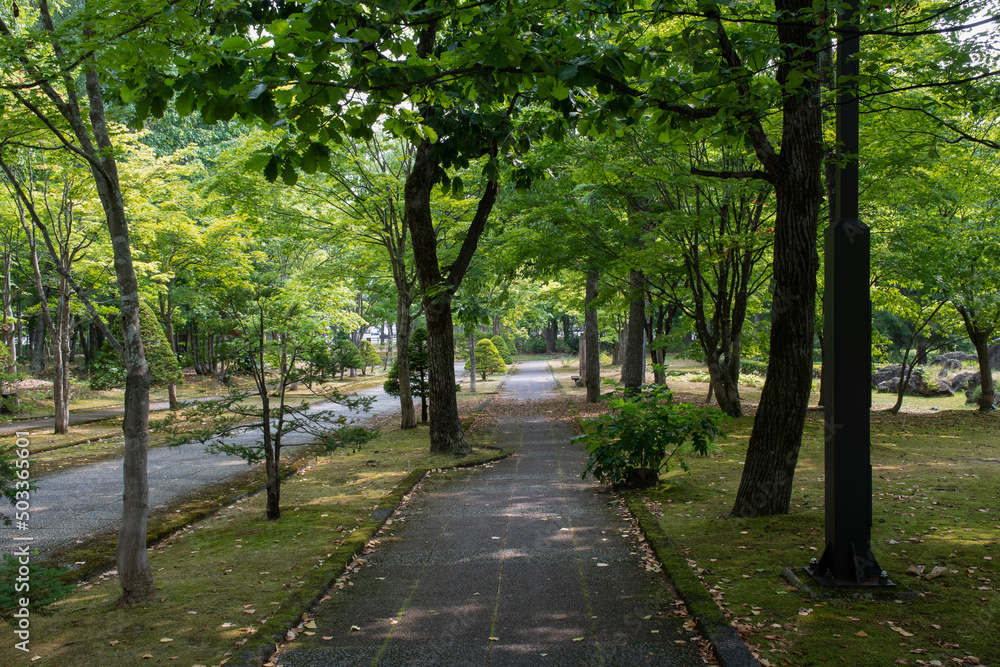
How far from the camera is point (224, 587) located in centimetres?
490

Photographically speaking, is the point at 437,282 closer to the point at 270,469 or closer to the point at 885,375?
the point at 270,469

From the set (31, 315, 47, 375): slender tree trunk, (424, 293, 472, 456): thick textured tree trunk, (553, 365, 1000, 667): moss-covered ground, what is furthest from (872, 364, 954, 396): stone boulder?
(31, 315, 47, 375): slender tree trunk

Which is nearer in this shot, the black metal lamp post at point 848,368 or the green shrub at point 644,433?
the black metal lamp post at point 848,368

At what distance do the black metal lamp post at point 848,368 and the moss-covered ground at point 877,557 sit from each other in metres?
0.35

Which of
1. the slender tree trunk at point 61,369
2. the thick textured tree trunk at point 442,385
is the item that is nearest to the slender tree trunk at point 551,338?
the slender tree trunk at point 61,369

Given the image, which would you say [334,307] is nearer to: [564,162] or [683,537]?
[564,162]

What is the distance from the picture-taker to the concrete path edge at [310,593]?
3.67m

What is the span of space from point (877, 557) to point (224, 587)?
4944 millimetres

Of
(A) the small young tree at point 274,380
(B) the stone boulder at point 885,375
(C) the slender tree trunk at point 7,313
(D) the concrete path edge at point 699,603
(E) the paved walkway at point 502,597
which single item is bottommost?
(E) the paved walkway at point 502,597

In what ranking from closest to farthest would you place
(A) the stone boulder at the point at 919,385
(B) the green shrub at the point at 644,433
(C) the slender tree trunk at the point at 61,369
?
(B) the green shrub at the point at 644,433 < (C) the slender tree trunk at the point at 61,369 < (A) the stone boulder at the point at 919,385

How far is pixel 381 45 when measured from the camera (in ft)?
12.0

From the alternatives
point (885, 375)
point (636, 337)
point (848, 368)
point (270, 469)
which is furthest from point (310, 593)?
point (885, 375)

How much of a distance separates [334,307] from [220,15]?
2239 centimetres

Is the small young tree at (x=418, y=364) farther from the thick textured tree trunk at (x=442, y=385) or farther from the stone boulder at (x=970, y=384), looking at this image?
the stone boulder at (x=970, y=384)
